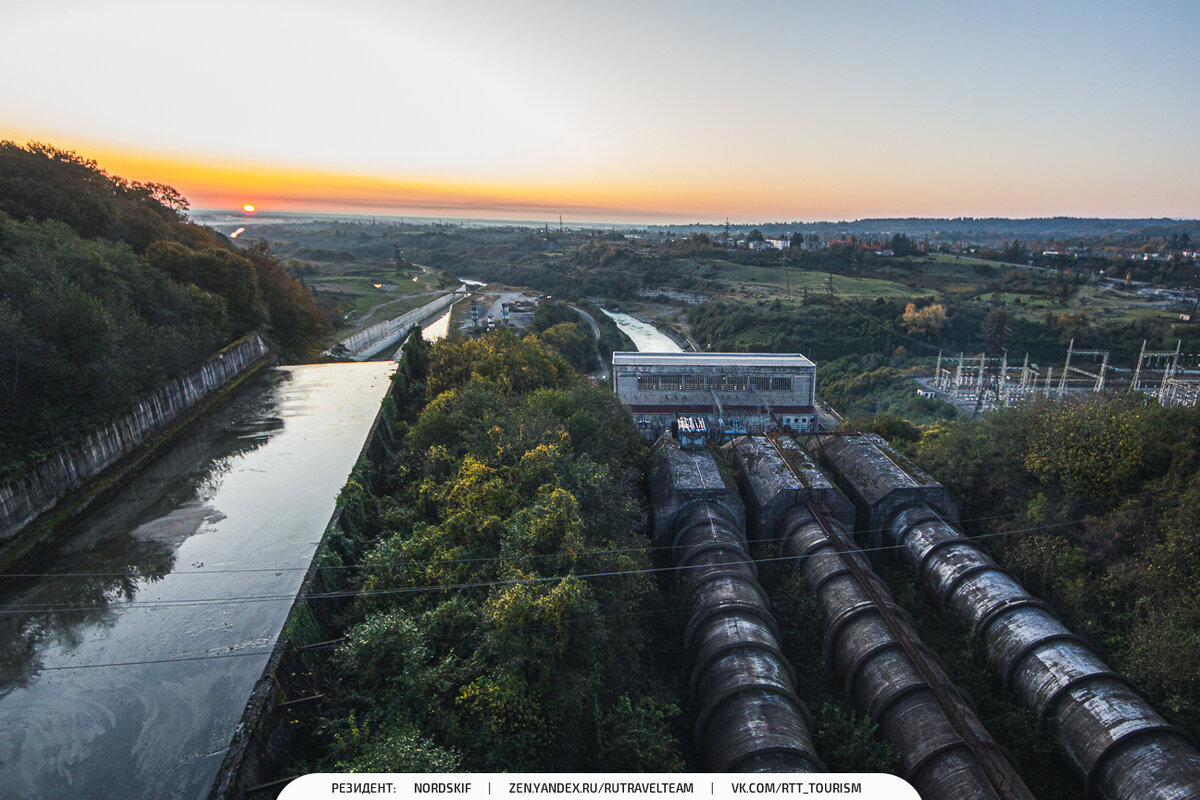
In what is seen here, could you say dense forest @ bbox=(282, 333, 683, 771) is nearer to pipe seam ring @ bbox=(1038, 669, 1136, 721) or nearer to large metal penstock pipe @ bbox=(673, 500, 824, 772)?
large metal penstock pipe @ bbox=(673, 500, 824, 772)

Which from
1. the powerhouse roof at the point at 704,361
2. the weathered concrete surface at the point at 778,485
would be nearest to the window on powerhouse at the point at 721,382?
the powerhouse roof at the point at 704,361

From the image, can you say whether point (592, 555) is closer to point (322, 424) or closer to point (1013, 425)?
point (1013, 425)

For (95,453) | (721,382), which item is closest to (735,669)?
(721,382)

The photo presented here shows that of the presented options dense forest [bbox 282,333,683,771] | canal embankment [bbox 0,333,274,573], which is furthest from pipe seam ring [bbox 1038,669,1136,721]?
canal embankment [bbox 0,333,274,573]

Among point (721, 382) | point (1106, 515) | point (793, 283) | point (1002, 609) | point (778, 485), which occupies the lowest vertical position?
point (1002, 609)

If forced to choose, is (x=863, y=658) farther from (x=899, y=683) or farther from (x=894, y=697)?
(x=894, y=697)

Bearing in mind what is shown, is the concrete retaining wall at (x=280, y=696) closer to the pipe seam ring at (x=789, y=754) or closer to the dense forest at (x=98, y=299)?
Result: the pipe seam ring at (x=789, y=754)
